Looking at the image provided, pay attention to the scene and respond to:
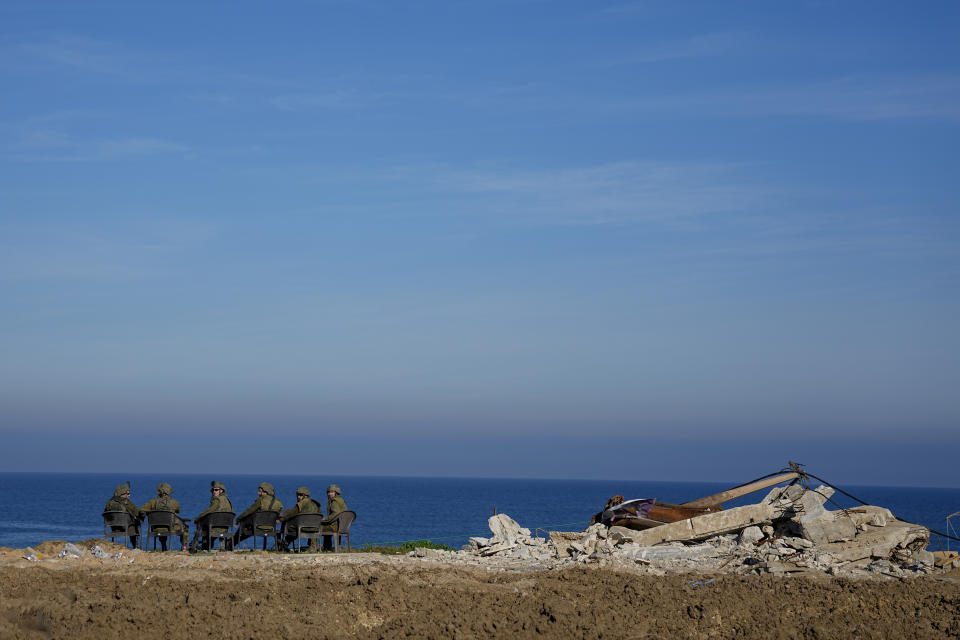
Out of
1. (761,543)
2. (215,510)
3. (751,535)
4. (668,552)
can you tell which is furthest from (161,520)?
(761,543)

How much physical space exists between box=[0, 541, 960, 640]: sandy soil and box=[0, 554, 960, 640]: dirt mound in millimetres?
23

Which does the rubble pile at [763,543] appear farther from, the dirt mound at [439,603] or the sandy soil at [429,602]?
the dirt mound at [439,603]

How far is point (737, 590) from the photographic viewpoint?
1447 centimetres

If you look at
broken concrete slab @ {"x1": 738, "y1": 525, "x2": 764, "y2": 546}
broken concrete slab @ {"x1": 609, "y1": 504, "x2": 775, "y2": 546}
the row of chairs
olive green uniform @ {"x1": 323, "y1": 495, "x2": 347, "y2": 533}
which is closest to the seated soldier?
the row of chairs

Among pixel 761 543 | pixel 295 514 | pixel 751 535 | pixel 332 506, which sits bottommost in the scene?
pixel 761 543

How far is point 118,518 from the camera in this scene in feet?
59.9

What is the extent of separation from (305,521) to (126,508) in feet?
10.9

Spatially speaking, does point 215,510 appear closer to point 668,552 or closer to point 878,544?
point 668,552

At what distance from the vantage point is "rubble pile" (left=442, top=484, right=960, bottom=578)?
16.6m

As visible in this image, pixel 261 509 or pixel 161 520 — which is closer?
pixel 161 520

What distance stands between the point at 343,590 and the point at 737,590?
559 cm

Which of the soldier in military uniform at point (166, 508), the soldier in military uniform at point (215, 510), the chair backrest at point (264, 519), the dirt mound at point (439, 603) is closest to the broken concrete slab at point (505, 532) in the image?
the dirt mound at point (439, 603)

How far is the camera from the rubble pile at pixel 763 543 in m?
16.6

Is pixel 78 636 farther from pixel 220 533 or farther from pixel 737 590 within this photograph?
pixel 737 590
